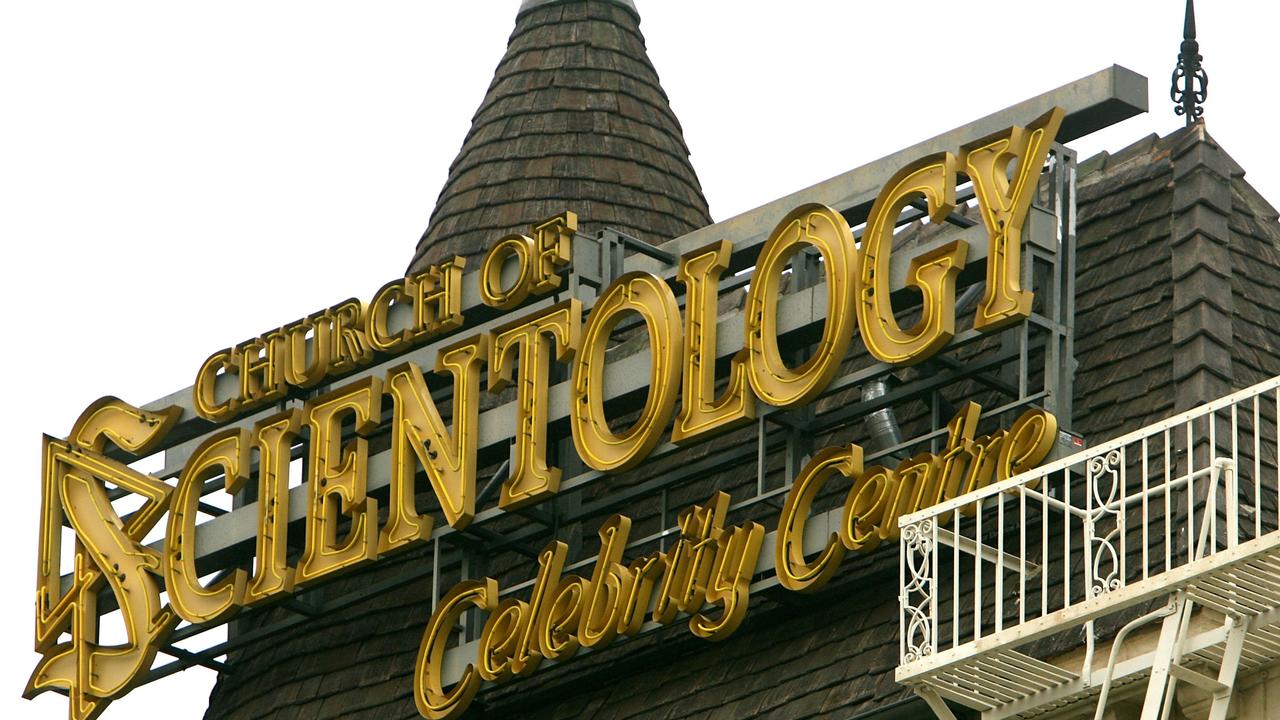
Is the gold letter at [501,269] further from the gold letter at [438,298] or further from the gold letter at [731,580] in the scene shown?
the gold letter at [731,580]

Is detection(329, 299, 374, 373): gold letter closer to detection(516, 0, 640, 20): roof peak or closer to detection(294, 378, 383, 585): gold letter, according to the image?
detection(294, 378, 383, 585): gold letter

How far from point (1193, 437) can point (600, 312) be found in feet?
14.6

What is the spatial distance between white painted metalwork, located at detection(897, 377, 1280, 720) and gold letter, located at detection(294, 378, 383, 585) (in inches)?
171

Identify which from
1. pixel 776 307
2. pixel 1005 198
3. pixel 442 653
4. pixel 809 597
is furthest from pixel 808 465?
pixel 442 653

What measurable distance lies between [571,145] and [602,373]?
4430mm

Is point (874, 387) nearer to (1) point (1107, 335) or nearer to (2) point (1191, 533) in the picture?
(1) point (1107, 335)

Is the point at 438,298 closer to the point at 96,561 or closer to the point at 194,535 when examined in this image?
the point at 194,535

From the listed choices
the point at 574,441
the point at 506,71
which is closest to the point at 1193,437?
the point at 574,441

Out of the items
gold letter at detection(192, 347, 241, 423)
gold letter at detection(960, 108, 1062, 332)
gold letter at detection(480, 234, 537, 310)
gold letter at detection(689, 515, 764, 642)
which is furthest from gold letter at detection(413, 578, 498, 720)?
gold letter at detection(960, 108, 1062, 332)

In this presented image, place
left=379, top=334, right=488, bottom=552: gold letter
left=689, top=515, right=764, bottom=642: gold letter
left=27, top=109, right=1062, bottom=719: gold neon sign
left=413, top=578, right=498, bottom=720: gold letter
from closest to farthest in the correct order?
left=27, top=109, right=1062, bottom=719: gold neon sign < left=689, top=515, right=764, bottom=642: gold letter < left=413, top=578, right=498, bottom=720: gold letter < left=379, top=334, right=488, bottom=552: gold letter

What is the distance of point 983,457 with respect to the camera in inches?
733

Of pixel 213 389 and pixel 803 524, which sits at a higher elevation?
pixel 213 389

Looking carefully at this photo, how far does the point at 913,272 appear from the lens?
769 inches

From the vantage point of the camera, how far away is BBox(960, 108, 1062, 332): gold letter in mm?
18906
